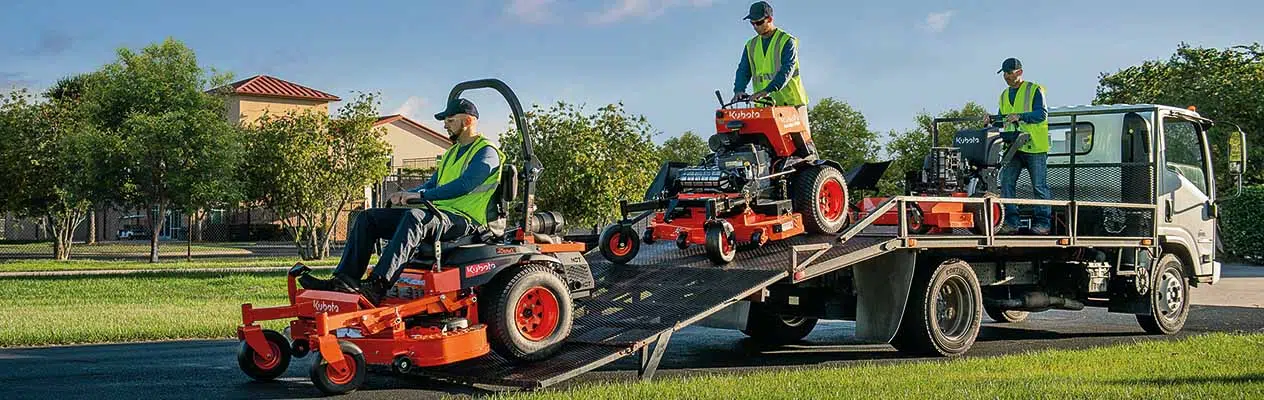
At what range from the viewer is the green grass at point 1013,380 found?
7738mm

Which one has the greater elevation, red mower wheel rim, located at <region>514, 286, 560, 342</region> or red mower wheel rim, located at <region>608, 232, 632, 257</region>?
red mower wheel rim, located at <region>608, 232, 632, 257</region>

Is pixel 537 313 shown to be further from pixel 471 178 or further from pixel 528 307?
pixel 471 178

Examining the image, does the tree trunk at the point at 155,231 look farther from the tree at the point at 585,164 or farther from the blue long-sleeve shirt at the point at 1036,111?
the blue long-sleeve shirt at the point at 1036,111

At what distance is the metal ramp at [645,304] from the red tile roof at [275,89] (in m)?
42.0

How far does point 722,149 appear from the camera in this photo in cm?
1071

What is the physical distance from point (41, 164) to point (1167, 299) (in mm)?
30633

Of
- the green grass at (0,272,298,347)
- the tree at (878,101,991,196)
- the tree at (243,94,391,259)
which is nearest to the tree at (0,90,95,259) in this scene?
the tree at (243,94,391,259)

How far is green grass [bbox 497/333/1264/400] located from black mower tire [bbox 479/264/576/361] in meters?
0.56

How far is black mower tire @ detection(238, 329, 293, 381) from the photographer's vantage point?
860 cm

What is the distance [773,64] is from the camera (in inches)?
433

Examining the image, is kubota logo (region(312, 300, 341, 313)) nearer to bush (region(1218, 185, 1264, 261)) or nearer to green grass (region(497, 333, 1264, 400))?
green grass (region(497, 333, 1264, 400))

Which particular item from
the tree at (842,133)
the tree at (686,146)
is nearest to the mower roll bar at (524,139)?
the tree at (842,133)

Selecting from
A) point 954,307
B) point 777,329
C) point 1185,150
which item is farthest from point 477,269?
point 1185,150

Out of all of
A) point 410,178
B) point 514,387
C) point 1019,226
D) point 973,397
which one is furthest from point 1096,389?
point 410,178
